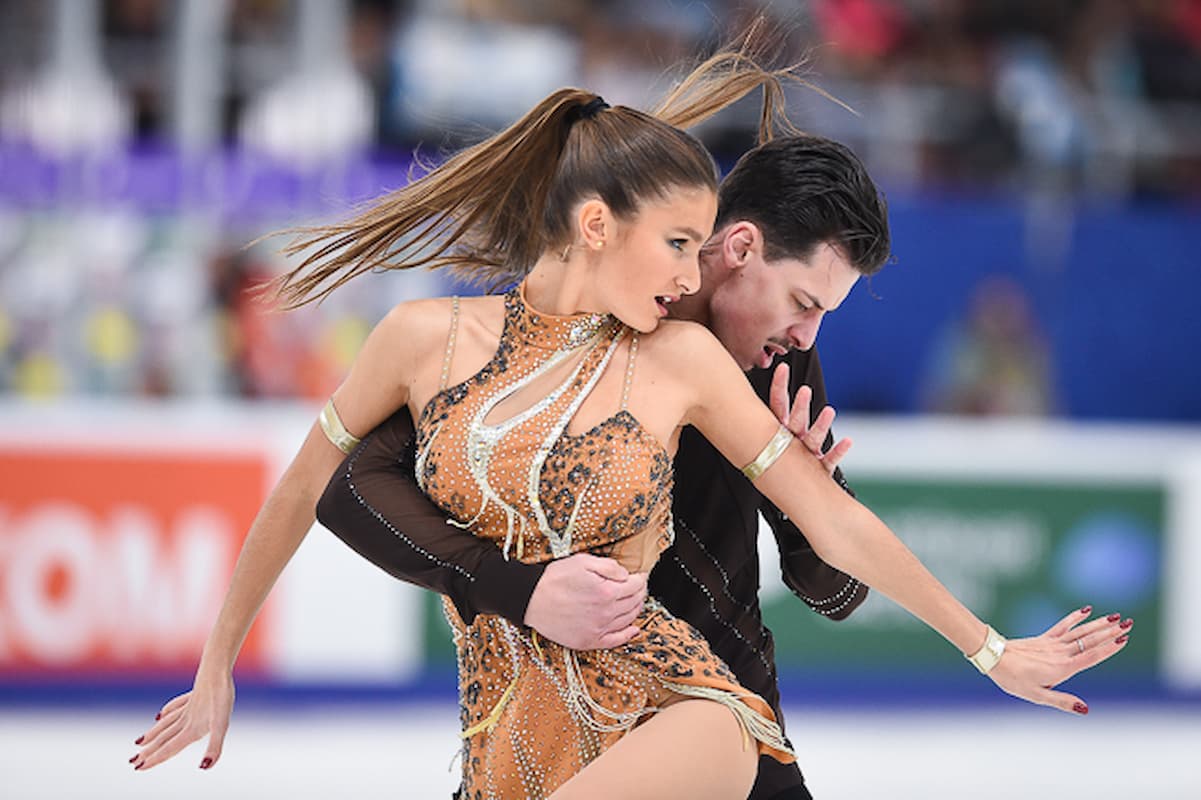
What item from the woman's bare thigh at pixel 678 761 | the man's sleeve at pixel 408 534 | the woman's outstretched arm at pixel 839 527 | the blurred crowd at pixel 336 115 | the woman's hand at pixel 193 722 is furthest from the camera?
the blurred crowd at pixel 336 115

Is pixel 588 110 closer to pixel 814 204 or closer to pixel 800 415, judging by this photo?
pixel 814 204

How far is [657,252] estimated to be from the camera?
7.26 ft

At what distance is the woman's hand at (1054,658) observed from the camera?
2.27 meters

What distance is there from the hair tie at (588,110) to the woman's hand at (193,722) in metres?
1.02

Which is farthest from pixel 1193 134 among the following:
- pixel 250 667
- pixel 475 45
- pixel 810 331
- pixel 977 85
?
pixel 810 331

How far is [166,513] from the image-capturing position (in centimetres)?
570

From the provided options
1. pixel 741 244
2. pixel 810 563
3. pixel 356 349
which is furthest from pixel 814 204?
pixel 356 349

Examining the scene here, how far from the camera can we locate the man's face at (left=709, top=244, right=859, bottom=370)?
7.98 ft

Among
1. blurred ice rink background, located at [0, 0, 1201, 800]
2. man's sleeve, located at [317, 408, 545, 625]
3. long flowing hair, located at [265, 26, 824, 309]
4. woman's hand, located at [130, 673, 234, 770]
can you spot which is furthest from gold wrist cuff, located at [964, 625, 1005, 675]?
blurred ice rink background, located at [0, 0, 1201, 800]

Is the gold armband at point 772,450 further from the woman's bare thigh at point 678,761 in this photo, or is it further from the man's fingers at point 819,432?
the woman's bare thigh at point 678,761

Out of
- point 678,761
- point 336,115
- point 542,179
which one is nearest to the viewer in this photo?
point 678,761

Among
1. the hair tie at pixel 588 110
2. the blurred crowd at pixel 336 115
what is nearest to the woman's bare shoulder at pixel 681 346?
the hair tie at pixel 588 110

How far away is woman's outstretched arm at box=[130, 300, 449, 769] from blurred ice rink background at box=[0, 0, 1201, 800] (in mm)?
2283

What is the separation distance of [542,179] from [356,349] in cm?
379
